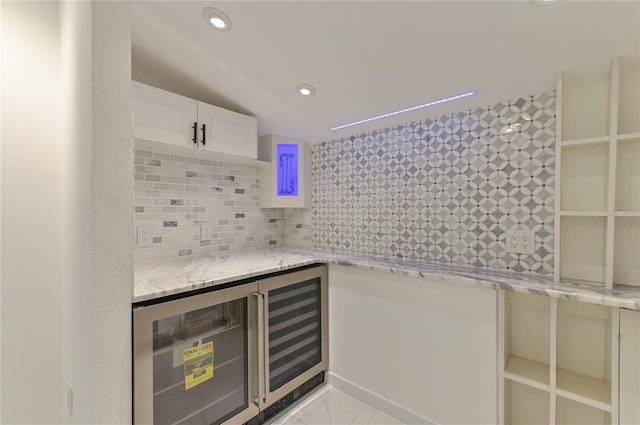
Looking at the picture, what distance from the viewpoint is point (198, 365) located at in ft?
4.67

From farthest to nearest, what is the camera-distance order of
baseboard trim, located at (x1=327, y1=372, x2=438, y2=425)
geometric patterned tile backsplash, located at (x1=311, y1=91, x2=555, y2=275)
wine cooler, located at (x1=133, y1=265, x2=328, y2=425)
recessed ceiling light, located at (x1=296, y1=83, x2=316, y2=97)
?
1. recessed ceiling light, located at (x1=296, y1=83, x2=316, y2=97)
2. baseboard trim, located at (x1=327, y1=372, x2=438, y2=425)
3. geometric patterned tile backsplash, located at (x1=311, y1=91, x2=555, y2=275)
4. wine cooler, located at (x1=133, y1=265, x2=328, y2=425)

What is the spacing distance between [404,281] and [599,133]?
4.00 ft

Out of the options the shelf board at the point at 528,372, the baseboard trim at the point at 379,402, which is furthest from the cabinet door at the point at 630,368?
the baseboard trim at the point at 379,402

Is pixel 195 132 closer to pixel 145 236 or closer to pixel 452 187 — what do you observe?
pixel 145 236

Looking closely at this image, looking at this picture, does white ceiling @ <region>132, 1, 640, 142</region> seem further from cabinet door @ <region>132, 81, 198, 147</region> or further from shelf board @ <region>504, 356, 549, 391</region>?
shelf board @ <region>504, 356, 549, 391</region>

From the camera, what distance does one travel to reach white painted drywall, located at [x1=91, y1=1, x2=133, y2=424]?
0.97m

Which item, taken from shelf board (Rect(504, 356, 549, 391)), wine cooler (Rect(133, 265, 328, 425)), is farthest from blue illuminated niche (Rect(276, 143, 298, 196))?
shelf board (Rect(504, 356, 549, 391))

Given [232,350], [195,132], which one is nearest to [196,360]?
[232,350]

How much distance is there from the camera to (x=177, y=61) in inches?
66.3

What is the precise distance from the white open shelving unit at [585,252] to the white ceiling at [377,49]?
16 cm

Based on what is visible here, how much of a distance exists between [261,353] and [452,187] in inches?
61.6

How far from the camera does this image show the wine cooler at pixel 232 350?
1.22 meters

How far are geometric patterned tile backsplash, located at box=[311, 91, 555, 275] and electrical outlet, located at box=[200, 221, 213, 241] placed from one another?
0.98 meters

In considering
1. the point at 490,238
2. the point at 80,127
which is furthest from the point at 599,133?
the point at 80,127
